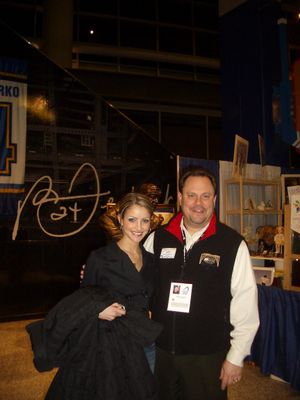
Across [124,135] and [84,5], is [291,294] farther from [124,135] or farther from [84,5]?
[84,5]

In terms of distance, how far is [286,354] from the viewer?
9.13 ft

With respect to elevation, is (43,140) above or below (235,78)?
below

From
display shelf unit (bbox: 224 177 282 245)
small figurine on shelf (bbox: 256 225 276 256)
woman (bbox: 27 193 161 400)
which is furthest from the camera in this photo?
display shelf unit (bbox: 224 177 282 245)

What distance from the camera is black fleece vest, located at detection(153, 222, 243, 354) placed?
1543mm

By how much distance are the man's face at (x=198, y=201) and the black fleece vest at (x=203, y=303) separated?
0.10 m

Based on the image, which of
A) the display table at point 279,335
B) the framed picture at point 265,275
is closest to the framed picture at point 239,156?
the framed picture at point 265,275

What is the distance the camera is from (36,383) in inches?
115

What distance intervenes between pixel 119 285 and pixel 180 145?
28.4 ft

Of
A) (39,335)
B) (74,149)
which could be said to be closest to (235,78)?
(74,149)

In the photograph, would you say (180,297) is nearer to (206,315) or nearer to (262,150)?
(206,315)

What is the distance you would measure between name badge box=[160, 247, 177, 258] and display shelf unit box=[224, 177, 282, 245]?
256 centimetres

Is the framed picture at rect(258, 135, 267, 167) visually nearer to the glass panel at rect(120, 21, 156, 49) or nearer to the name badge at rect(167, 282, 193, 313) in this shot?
the name badge at rect(167, 282, 193, 313)
